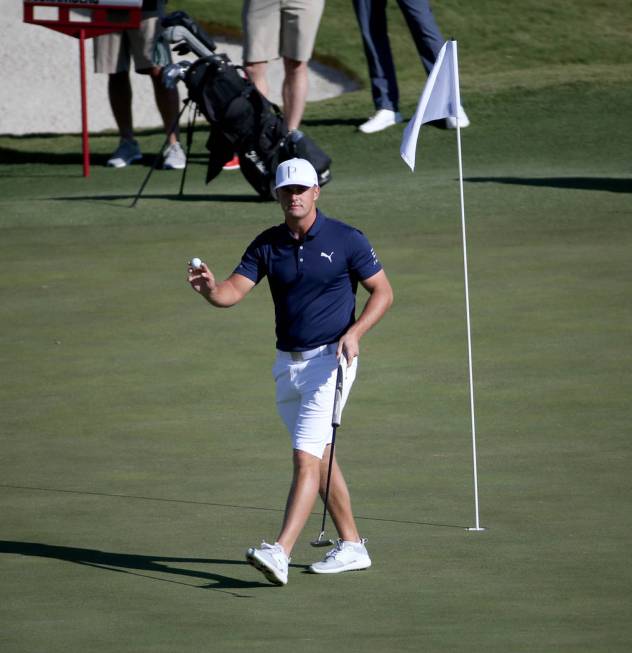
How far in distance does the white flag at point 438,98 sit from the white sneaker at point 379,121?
9.84 meters

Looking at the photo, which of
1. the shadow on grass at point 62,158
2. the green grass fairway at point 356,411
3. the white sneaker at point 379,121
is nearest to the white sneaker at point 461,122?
the green grass fairway at point 356,411

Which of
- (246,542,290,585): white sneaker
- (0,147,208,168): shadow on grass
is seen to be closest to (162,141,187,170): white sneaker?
(0,147,208,168): shadow on grass

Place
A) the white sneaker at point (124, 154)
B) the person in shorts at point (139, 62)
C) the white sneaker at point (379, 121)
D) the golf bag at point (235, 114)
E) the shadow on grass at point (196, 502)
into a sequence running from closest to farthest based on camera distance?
the shadow on grass at point (196, 502)
the golf bag at point (235, 114)
the person in shorts at point (139, 62)
the white sneaker at point (124, 154)
the white sneaker at point (379, 121)

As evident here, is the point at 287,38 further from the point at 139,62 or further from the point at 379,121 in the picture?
the point at 379,121

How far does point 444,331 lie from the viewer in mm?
11133

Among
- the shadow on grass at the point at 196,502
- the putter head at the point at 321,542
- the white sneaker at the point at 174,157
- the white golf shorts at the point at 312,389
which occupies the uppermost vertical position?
the white golf shorts at the point at 312,389

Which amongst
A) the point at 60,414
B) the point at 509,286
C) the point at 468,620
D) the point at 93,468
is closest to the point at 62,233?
the point at 509,286

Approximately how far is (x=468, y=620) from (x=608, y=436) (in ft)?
9.56

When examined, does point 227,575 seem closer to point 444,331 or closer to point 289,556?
point 289,556

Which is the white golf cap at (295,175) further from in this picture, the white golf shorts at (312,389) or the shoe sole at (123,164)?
the shoe sole at (123,164)

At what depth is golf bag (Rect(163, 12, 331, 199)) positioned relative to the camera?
1445 cm

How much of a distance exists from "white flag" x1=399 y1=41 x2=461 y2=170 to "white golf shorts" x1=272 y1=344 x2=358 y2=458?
1.36 meters

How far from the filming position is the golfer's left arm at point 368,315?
680 cm

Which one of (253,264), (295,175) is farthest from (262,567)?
(295,175)
